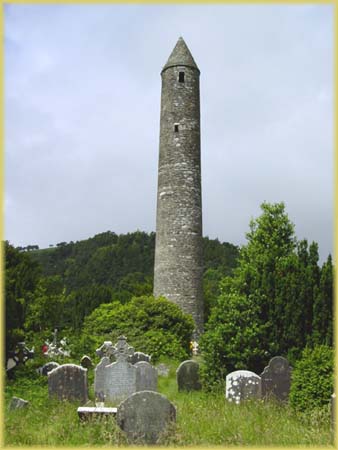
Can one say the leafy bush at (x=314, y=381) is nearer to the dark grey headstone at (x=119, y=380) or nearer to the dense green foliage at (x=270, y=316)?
the dense green foliage at (x=270, y=316)

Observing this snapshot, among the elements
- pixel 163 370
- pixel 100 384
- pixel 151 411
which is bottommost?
pixel 163 370

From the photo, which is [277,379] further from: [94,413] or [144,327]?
[144,327]

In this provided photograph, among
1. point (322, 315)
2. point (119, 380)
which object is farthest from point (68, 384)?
point (322, 315)

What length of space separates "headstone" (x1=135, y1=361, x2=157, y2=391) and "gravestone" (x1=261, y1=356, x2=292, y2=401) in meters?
2.33

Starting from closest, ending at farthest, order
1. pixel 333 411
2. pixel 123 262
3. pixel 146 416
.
→ pixel 146 416
pixel 333 411
pixel 123 262

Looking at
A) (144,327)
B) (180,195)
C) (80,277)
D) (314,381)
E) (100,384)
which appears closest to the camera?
(314,381)

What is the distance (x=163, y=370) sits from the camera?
1487 centimetres

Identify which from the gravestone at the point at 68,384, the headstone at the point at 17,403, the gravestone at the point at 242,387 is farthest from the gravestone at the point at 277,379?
the headstone at the point at 17,403

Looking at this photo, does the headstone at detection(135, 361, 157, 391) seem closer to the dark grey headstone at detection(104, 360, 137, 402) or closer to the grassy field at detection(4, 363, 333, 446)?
the dark grey headstone at detection(104, 360, 137, 402)

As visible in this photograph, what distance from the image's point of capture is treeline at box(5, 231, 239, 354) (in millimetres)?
16344

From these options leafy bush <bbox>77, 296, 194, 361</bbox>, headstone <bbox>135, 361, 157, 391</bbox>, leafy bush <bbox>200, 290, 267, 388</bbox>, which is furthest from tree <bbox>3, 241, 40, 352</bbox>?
leafy bush <bbox>200, 290, 267, 388</bbox>

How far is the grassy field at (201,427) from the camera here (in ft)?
21.2

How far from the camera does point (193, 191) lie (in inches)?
867

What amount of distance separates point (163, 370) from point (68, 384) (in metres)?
5.75
